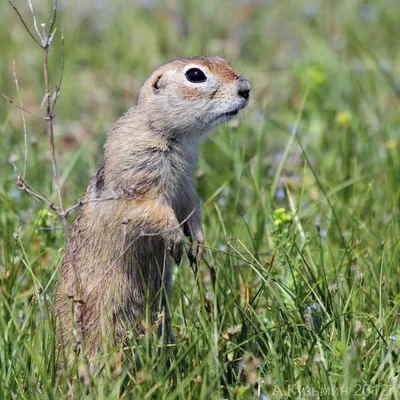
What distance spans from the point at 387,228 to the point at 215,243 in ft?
3.08

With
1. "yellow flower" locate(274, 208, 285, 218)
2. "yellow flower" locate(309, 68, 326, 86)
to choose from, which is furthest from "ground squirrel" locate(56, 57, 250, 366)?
"yellow flower" locate(309, 68, 326, 86)

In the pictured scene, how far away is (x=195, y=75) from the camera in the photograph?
3.97 metres

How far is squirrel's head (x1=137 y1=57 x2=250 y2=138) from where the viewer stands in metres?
3.88

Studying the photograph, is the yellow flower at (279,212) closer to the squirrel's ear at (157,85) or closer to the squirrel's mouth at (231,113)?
the squirrel's mouth at (231,113)

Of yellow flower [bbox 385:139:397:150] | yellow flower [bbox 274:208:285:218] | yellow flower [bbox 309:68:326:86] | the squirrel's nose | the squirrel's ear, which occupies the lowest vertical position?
yellow flower [bbox 274:208:285:218]

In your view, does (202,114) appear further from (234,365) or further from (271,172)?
(271,172)

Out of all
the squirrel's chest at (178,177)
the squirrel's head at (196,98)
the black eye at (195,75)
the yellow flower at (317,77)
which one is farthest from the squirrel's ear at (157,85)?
the yellow flower at (317,77)

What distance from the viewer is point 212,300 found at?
3615mm

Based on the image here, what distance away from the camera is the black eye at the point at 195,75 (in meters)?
3.95

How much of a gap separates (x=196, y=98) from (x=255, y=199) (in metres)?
1.19

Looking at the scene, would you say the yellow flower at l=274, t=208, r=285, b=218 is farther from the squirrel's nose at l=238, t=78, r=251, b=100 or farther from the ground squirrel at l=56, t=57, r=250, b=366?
the squirrel's nose at l=238, t=78, r=251, b=100

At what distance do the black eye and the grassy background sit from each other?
72 cm

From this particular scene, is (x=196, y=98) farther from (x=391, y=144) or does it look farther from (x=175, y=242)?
(x=391, y=144)

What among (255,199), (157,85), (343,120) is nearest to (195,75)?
(157,85)
